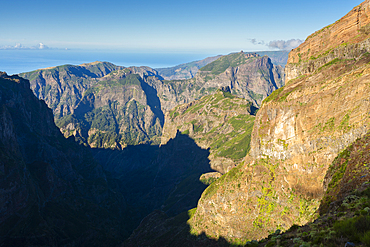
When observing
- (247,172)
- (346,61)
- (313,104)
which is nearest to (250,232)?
(247,172)

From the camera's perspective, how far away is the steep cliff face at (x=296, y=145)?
63219mm

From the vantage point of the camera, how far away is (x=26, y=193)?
5595 inches

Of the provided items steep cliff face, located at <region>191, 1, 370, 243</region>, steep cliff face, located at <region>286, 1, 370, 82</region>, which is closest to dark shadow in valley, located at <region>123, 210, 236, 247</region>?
steep cliff face, located at <region>191, 1, 370, 243</region>

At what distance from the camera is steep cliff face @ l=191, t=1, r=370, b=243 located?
63.2 metres

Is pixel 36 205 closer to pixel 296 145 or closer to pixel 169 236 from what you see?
pixel 169 236

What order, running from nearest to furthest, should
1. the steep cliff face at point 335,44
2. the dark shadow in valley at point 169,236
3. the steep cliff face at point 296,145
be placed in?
the steep cliff face at point 296,145 < the steep cliff face at point 335,44 < the dark shadow in valley at point 169,236

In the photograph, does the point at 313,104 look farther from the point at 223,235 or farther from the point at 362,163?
the point at 223,235

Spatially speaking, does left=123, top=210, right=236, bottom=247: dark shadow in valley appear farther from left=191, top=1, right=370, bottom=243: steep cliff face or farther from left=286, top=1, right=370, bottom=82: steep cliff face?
left=286, top=1, right=370, bottom=82: steep cliff face

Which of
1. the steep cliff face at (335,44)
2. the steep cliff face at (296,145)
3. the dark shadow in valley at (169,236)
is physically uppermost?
the steep cliff face at (335,44)

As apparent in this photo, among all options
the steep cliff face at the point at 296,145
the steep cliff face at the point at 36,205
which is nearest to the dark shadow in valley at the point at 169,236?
A: the steep cliff face at the point at 296,145

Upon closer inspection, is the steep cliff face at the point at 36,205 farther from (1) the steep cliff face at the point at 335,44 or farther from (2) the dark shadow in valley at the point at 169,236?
(1) the steep cliff face at the point at 335,44

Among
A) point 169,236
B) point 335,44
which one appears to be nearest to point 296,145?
point 335,44

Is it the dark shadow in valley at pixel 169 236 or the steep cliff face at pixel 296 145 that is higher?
the steep cliff face at pixel 296 145

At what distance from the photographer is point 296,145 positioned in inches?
3118
